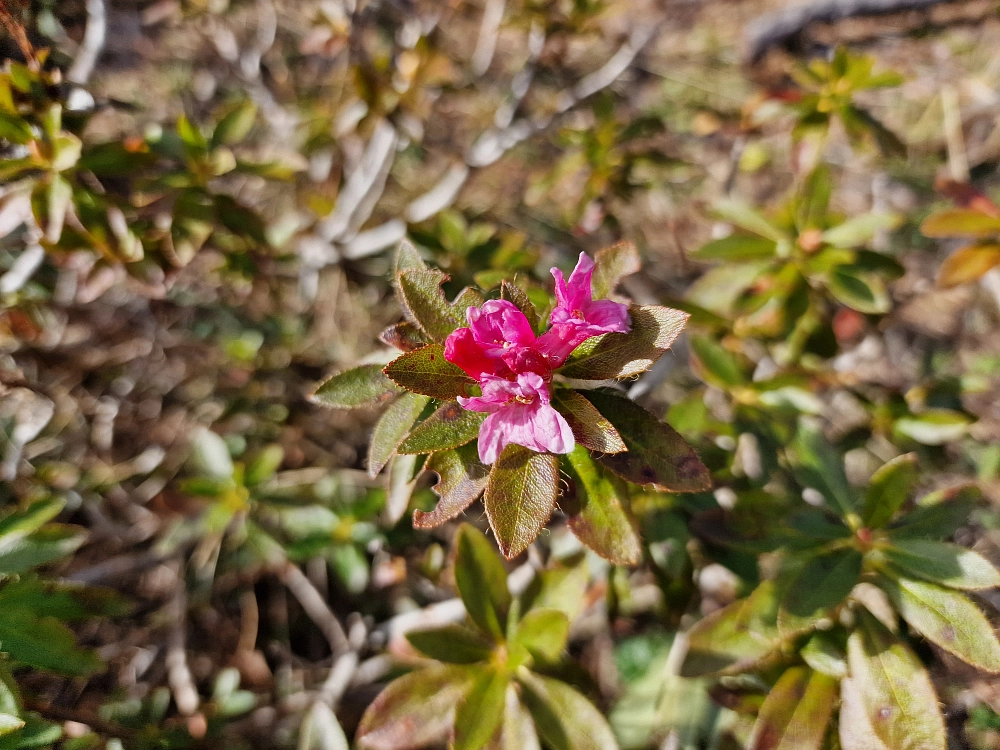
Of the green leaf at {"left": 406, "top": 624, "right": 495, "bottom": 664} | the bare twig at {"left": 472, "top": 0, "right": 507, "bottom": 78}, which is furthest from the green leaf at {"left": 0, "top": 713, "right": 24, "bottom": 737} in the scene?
the bare twig at {"left": 472, "top": 0, "right": 507, "bottom": 78}

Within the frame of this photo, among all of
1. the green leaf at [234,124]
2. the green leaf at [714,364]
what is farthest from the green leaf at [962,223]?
the green leaf at [234,124]

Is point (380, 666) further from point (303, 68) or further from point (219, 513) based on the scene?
point (303, 68)

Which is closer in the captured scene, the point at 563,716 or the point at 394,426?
the point at 394,426

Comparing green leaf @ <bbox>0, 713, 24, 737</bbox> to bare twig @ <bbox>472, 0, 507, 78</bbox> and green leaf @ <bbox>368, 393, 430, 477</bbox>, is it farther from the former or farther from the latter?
bare twig @ <bbox>472, 0, 507, 78</bbox>

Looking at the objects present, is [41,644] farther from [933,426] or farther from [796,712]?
[933,426]

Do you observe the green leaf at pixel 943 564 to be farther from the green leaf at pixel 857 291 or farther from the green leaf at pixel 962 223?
the green leaf at pixel 962 223

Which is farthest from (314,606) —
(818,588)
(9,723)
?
(818,588)

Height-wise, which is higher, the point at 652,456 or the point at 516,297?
the point at 516,297
